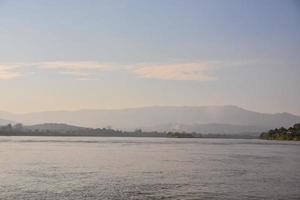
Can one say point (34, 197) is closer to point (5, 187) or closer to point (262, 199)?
point (5, 187)

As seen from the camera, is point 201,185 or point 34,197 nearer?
point 34,197

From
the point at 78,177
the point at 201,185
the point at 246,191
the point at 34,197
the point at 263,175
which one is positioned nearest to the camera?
the point at 34,197

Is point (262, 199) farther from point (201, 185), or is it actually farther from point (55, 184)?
point (55, 184)

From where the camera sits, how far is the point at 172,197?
24.4 metres

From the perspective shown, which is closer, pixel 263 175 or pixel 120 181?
pixel 120 181

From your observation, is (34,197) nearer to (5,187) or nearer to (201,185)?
(5,187)

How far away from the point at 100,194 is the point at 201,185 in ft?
23.8

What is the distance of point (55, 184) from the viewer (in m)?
28.7

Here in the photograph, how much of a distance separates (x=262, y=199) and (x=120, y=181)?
10.2m

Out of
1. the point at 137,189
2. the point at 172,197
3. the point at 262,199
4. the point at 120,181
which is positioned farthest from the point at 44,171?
the point at 262,199

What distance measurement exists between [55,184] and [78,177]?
441 cm

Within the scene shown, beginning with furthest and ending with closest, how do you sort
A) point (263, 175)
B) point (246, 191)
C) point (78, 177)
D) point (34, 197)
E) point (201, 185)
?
point (263, 175) < point (78, 177) < point (201, 185) < point (246, 191) < point (34, 197)

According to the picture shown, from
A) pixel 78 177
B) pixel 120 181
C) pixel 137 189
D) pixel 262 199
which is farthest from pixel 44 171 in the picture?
pixel 262 199

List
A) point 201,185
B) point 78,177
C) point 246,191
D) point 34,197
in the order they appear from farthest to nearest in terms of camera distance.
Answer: point 78,177, point 201,185, point 246,191, point 34,197
